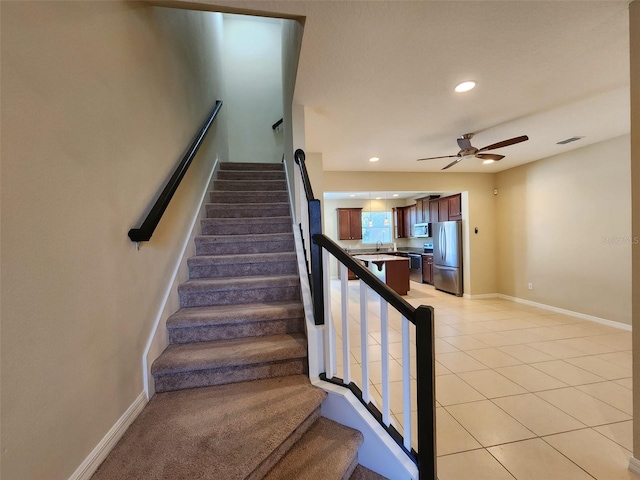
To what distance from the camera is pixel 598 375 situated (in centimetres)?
251

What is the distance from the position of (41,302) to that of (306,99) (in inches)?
87.4

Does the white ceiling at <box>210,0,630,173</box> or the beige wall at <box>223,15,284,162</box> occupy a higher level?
the beige wall at <box>223,15,284,162</box>

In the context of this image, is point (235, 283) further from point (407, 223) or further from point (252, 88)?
point (407, 223)

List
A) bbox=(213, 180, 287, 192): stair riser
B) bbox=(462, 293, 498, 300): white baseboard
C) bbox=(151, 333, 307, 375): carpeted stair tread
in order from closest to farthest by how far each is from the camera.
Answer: bbox=(151, 333, 307, 375): carpeted stair tread, bbox=(213, 180, 287, 192): stair riser, bbox=(462, 293, 498, 300): white baseboard

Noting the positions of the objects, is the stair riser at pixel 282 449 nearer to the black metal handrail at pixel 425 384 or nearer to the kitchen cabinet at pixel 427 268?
the black metal handrail at pixel 425 384

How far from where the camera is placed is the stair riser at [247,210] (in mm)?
2965

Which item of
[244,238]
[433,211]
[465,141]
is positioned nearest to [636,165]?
[465,141]

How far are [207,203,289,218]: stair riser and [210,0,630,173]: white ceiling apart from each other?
0.99 metres

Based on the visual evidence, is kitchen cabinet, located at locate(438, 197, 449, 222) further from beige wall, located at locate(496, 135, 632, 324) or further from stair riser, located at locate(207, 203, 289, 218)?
stair riser, located at locate(207, 203, 289, 218)

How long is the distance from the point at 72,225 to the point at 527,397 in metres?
3.16

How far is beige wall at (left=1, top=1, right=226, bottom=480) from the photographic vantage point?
2.68ft

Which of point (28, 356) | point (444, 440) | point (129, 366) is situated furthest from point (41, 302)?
point (444, 440)

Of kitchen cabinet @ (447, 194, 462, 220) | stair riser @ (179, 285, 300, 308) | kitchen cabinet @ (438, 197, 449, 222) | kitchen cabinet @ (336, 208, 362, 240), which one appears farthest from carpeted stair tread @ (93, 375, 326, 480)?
kitchen cabinet @ (336, 208, 362, 240)

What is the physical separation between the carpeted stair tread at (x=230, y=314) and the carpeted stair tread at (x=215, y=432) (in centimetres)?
41
